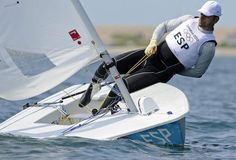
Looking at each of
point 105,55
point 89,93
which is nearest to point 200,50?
point 105,55

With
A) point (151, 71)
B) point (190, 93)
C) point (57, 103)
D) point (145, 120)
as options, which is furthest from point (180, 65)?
point (190, 93)

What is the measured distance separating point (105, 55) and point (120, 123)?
2.22ft

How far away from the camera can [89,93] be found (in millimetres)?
8414

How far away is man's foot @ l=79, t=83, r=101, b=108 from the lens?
27.4ft

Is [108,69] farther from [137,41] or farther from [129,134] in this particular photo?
[137,41]

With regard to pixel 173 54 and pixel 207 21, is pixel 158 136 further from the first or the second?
pixel 207 21

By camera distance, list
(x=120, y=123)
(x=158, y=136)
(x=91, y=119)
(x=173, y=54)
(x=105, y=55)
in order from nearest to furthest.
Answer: (x=158, y=136) < (x=120, y=123) < (x=105, y=55) < (x=91, y=119) < (x=173, y=54)

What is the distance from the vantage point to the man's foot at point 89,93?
834cm

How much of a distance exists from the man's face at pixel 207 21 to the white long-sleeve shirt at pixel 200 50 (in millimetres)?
57

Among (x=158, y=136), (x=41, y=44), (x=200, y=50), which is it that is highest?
(x=41, y=44)

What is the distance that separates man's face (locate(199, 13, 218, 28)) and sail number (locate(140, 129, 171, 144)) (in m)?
1.14

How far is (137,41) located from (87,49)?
79515mm

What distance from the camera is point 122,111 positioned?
8.20 metres

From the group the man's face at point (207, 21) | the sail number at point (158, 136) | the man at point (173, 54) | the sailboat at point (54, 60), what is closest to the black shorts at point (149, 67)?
the man at point (173, 54)
